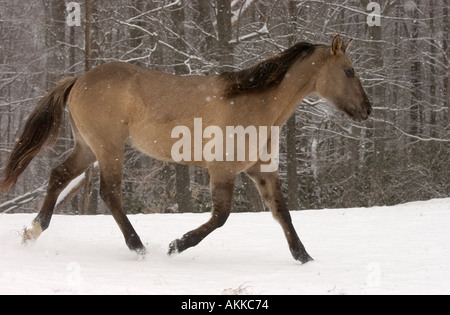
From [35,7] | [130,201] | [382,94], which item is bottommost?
[130,201]

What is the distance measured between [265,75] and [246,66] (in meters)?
10.8

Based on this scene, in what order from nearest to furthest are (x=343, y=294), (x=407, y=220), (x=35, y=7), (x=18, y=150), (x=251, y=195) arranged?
1. (x=343, y=294)
2. (x=18, y=150)
3. (x=407, y=220)
4. (x=251, y=195)
5. (x=35, y=7)

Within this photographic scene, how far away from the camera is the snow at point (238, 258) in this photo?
429 cm

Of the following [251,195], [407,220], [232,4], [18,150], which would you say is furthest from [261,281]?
[232,4]

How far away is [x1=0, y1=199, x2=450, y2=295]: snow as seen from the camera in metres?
4.29

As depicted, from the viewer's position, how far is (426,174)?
19.7 meters

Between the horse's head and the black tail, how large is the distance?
2.84 meters

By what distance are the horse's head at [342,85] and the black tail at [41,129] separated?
2841 millimetres

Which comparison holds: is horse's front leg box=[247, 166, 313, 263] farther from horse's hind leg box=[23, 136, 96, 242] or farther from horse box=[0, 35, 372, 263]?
horse's hind leg box=[23, 136, 96, 242]

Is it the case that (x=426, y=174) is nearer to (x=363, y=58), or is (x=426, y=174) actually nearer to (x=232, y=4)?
(x=363, y=58)

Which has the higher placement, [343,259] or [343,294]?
[343,294]

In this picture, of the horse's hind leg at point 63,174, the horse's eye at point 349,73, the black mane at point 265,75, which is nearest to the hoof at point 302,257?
the black mane at point 265,75

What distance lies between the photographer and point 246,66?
54.8ft

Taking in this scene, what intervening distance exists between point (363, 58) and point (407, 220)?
11.3 metres
